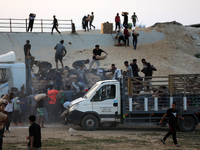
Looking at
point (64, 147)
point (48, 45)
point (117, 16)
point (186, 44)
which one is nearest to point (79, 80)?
point (64, 147)

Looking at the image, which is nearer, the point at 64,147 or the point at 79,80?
the point at 64,147

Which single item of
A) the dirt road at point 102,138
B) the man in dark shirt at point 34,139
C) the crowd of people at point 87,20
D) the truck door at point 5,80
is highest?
the crowd of people at point 87,20

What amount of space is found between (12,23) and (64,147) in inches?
1128

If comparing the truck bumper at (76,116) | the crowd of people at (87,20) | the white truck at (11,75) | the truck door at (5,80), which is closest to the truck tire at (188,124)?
the truck bumper at (76,116)

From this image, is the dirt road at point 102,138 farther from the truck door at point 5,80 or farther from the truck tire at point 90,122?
the truck door at point 5,80

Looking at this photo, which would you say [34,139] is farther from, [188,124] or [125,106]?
[188,124]

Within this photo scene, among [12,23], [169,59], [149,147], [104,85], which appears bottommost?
[149,147]

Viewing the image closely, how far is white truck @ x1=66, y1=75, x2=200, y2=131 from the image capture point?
632 inches

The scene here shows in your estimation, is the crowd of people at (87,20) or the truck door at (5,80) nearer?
the truck door at (5,80)

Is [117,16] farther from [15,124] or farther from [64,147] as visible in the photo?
[64,147]

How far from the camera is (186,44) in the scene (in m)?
44.6

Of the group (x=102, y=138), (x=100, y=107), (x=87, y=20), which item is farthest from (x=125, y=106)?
(x=87, y=20)

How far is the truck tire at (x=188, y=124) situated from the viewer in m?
16.0

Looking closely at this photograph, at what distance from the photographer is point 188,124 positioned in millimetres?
16125
